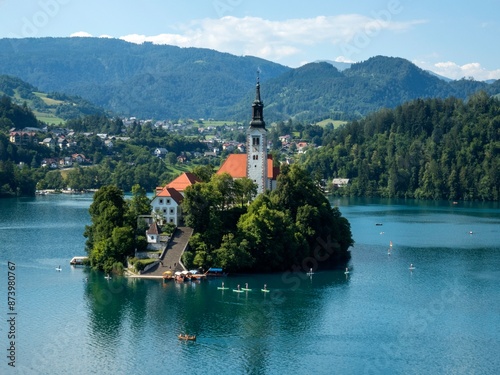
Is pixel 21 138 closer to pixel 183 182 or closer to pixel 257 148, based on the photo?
pixel 183 182

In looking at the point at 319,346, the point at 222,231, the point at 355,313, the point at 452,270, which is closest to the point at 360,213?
the point at 452,270

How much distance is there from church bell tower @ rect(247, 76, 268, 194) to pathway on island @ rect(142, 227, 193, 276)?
11668 mm

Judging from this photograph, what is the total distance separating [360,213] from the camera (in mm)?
125438

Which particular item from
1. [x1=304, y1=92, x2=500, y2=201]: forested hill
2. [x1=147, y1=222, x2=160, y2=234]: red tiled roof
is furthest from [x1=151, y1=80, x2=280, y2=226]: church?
[x1=304, y1=92, x2=500, y2=201]: forested hill

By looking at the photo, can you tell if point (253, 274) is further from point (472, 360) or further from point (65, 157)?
point (65, 157)

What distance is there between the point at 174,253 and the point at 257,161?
50.5 ft

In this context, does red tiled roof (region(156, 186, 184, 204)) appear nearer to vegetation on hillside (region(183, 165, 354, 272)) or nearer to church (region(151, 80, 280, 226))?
church (region(151, 80, 280, 226))

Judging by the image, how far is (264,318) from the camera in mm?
54062

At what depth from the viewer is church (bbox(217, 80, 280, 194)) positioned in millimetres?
76750

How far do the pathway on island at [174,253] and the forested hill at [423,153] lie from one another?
292 ft

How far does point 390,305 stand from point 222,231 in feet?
55.5

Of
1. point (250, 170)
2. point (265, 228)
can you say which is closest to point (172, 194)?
point (265, 228)

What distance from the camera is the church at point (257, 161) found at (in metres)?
76.8

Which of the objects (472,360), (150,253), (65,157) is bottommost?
(472,360)
